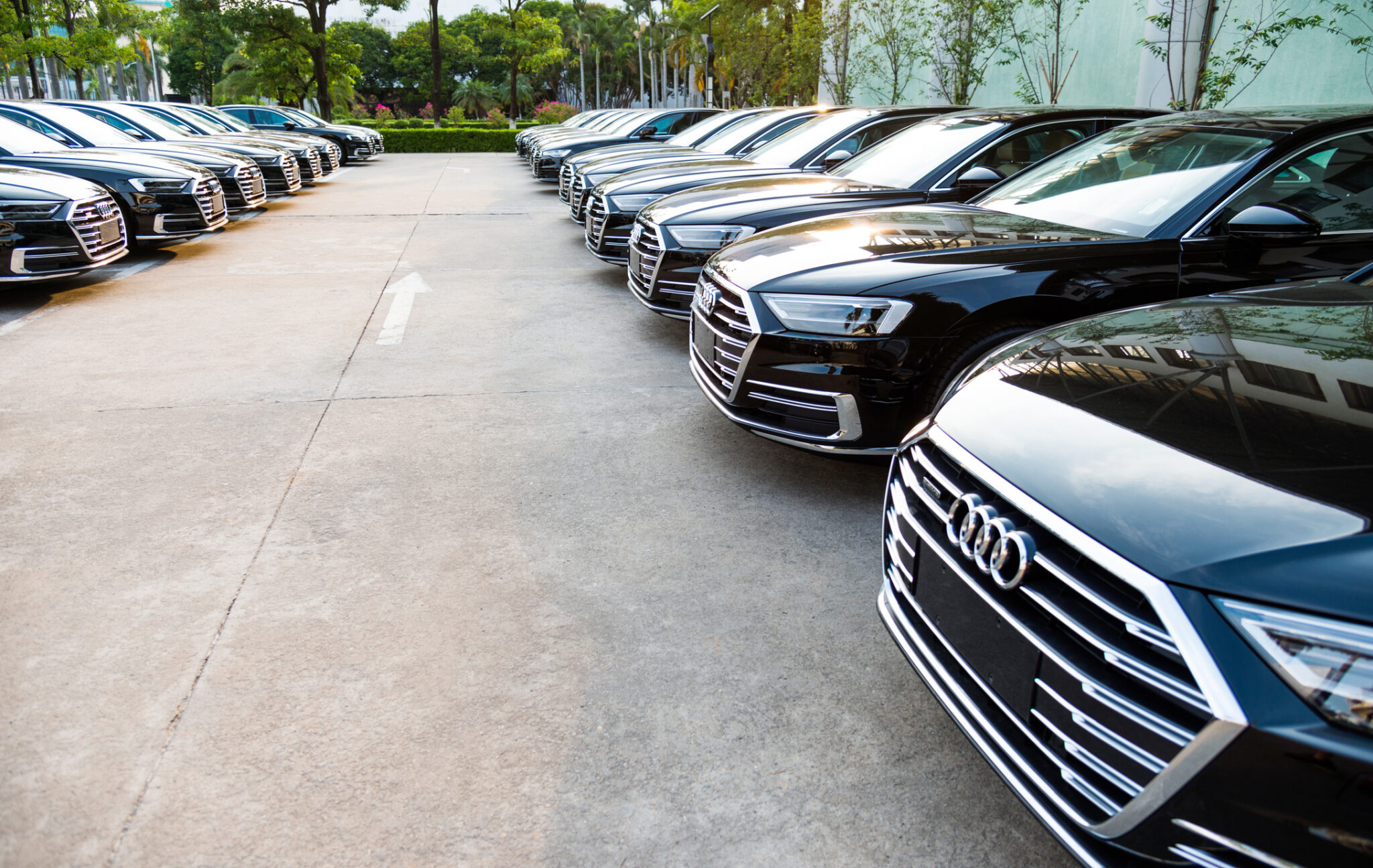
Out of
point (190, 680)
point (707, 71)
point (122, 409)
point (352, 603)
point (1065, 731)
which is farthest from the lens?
point (707, 71)

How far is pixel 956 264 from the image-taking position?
3.57m

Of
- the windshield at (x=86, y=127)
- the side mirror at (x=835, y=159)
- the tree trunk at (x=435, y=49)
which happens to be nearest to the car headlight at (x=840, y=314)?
the side mirror at (x=835, y=159)

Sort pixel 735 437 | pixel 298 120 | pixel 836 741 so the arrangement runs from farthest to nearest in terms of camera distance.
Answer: pixel 298 120 → pixel 735 437 → pixel 836 741

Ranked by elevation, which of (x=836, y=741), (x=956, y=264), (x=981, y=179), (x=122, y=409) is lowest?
(x=836, y=741)

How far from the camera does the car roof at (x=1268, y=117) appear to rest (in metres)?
3.94

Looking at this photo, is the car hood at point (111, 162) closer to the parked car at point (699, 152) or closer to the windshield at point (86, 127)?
the windshield at point (86, 127)

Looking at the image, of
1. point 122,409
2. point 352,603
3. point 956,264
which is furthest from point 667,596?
point 122,409

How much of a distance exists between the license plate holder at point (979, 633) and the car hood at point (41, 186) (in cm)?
848

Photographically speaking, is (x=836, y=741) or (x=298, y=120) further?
(x=298, y=120)

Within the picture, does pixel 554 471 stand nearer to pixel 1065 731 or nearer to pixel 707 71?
pixel 1065 731

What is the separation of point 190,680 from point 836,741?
191 cm

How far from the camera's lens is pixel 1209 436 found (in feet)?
5.91

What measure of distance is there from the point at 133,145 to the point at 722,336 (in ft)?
36.3

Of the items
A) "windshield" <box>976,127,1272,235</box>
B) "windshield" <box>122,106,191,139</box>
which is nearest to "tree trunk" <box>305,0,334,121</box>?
"windshield" <box>122,106,191,139</box>
